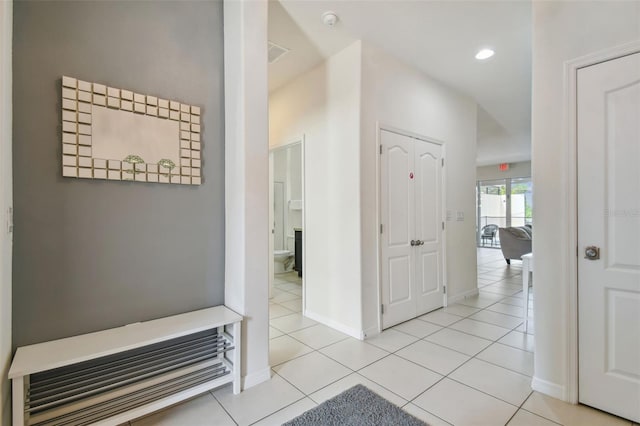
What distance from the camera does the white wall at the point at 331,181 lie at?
303 centimetres

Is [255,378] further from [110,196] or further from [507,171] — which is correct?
[507,171]

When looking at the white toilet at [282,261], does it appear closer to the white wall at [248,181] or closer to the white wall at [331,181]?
the white wall at [331,181]

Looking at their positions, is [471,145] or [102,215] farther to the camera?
[471,145]

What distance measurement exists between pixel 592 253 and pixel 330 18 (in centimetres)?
267

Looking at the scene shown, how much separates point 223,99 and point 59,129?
41.6 inches

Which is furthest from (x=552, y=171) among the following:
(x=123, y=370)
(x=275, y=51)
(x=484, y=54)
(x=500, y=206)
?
(x=500, y=206)

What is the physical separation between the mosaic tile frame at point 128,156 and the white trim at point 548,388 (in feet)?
9.23

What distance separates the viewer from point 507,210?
31.9 feet

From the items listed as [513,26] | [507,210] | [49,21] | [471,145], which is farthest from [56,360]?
[507,210]

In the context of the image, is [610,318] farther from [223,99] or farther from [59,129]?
[59,129]

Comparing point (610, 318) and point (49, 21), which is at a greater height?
point (49, 21)

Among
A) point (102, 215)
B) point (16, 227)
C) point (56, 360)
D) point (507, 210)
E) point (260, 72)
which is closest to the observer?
point (56, 360)

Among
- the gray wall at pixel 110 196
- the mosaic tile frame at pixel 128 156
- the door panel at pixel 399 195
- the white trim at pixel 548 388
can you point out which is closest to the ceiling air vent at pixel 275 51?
the gray wall at pixel 110 196

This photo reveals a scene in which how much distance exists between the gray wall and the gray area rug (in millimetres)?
1072
